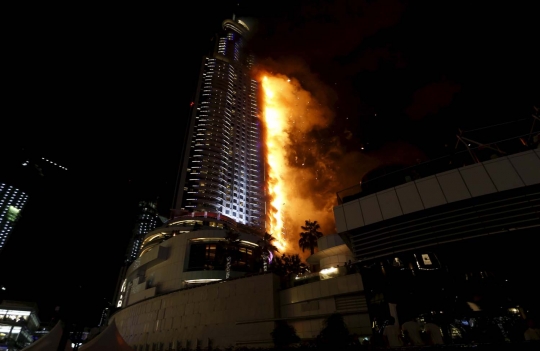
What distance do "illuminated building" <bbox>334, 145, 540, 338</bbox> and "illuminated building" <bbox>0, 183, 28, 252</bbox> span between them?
153 metres

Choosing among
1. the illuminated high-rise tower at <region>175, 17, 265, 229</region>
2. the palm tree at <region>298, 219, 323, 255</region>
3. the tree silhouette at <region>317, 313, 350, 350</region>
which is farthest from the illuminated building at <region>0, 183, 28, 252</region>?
the tree silhouette at <region>317, 313, 350, 350</region>

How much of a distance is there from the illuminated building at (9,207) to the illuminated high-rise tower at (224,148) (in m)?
89.7

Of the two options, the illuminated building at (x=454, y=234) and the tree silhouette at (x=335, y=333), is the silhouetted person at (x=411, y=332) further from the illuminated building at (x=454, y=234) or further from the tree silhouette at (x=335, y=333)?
the tree silhouette at (x=335, y=333)

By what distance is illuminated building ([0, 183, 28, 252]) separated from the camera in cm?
11394

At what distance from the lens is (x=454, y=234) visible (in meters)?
13.5

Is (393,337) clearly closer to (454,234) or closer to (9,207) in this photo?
(454,234)

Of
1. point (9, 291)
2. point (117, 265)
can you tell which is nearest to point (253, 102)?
point (117, 265)

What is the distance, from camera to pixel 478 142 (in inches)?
679

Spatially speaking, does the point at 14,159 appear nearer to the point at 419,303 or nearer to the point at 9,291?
the point at 9,291

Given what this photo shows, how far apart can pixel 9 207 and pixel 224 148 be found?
10529 centimetres

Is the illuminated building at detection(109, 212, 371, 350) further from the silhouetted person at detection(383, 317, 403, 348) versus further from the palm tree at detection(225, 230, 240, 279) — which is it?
the silhouetted person at detection(383, 317, 403, 348)

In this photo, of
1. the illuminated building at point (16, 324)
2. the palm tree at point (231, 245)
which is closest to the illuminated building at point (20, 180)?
the illuminated building at point (16, 324)

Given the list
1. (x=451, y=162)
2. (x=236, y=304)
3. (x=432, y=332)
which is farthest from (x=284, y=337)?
(x=451, y=162)

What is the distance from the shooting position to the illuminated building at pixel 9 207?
374 feet
